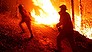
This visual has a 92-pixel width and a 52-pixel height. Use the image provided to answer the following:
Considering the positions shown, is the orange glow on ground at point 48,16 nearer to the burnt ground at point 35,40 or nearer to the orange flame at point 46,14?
the orange flame at point 46,14

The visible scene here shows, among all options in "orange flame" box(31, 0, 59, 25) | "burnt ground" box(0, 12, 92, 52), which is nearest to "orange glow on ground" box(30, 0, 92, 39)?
"orange flame" box(31, 0, 59, 25)

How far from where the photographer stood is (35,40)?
10.5 m

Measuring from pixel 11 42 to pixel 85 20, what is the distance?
7559mm

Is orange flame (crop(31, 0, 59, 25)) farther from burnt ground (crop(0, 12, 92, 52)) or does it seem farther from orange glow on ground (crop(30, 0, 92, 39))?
burnt ground (crop(0, 12, 92, 52))

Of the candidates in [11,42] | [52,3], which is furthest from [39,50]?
[52,3]

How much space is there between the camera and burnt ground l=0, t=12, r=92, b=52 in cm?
951

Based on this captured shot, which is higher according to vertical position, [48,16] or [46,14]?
[46,14]

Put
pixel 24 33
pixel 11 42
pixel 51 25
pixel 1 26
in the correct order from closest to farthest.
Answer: pixel 11 42 < pixel 24 33 < pixel 1 26 < pixel 51 25

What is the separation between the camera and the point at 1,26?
12.4 m

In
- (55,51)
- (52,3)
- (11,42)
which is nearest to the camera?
(55,51)

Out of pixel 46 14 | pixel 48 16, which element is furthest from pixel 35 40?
pixel 46 14

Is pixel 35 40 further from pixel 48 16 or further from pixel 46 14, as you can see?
pixel 46 14

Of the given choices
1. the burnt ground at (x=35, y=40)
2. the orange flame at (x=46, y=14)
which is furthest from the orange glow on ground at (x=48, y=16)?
the burnt ground at (x=35, y=40)

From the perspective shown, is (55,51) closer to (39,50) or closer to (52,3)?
(39,50)
